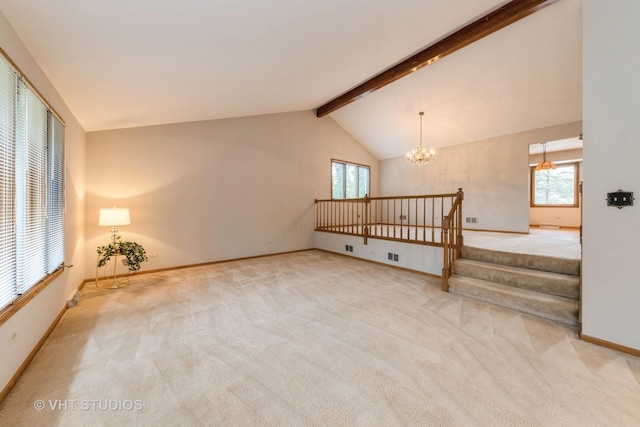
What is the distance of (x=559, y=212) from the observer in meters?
8.12

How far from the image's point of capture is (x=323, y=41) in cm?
313

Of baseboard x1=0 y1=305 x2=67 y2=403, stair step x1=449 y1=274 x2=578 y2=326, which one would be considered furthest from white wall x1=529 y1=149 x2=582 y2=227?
baseboard x1=0 y1=305 x2=67 y2=403

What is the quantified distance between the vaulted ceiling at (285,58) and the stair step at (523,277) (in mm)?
3501

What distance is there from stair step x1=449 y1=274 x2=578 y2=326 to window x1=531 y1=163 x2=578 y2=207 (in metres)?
7.33

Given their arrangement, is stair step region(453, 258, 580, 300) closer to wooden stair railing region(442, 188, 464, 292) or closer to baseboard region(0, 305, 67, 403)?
wooden stair railing region(442, 188, 464, 292)

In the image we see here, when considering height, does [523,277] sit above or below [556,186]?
below

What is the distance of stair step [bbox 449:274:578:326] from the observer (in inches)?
107

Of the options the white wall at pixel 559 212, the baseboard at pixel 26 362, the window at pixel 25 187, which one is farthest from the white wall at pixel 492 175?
the baseboard at pixel 26 362

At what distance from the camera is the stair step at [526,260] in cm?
317

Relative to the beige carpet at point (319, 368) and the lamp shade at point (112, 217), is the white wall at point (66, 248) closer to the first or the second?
the beige carpet at point (319, 368)

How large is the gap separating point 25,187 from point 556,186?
478 inches

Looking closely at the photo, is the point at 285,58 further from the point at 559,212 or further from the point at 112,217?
the point at 559,212

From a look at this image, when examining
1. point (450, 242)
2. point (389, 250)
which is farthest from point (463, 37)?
point (389, 250)

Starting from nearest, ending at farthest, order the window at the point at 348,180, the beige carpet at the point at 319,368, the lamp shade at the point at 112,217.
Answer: the beige carpet at the point at 319,368 → the lamp shade at the point at 112,217 → the window at the point at 348,180
